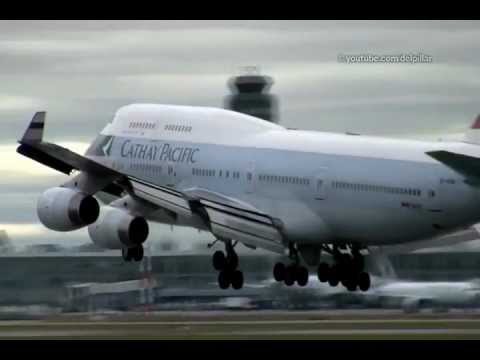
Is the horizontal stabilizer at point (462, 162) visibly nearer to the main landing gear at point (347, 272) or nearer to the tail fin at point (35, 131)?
the main landing gear at point (347, 272)

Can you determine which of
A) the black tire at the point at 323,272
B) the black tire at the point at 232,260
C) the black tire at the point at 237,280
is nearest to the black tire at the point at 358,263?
the black tire at the point at 323,272

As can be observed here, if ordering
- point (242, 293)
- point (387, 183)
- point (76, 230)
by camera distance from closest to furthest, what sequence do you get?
point (387, 183)
point (76, 230)
point (242, 293)

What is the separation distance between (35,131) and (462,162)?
12.0 meters

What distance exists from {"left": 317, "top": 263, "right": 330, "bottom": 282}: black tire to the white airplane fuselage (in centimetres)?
102

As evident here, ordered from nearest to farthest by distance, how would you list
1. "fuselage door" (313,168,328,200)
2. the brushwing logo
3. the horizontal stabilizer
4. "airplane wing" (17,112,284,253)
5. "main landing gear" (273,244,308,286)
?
the horizontal stabilizer < "airplane wing" (17,112,284,253) < "fuselage door" (313,168,328,200) < "main landing gear" (273,244,308,286) < the brushwing logo

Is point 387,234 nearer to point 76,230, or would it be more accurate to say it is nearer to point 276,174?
point 276,174

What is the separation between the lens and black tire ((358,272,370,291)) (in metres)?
54.3

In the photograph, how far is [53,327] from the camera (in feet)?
173

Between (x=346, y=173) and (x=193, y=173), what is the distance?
664cm

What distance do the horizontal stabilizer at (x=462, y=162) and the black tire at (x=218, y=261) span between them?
34.9 feet

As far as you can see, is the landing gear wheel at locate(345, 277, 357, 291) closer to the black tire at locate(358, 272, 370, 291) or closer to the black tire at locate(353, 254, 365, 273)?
the black tire at locate(358, 272, 370, 291)

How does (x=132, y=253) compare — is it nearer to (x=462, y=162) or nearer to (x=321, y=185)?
(x=321, y=185)

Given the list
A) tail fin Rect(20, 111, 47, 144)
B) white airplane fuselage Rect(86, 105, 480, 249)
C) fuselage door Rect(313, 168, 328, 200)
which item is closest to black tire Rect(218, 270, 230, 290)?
white airplane fuselage Rect(86, 105, 480, 249)

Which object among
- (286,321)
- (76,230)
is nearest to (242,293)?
(286,321)
